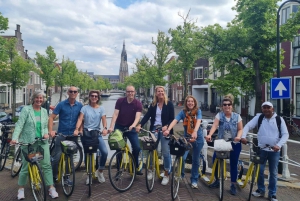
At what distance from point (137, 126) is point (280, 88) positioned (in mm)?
4048

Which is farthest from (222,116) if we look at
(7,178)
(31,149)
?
(7,178)

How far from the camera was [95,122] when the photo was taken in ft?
14.9

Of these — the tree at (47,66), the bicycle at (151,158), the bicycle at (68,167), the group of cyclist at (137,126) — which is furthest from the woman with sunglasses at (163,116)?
the tree at (47,66)

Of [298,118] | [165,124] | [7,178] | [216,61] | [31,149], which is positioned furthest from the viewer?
[298,118]

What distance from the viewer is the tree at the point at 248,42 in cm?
953

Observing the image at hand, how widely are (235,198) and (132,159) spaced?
1.82 m

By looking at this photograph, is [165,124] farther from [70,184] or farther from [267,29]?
[267,29]

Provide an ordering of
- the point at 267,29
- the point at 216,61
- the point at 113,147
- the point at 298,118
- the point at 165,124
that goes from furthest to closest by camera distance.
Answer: the point at 298,118
the point at 216,61
the point at 267,29
the point at 165,124
the point at 113,147

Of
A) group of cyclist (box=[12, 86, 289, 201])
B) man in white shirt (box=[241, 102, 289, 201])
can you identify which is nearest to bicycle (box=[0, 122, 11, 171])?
group of cyclist (box=[12, 86, 289, 201])

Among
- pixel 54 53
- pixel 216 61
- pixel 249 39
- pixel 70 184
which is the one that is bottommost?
pixel 70 184

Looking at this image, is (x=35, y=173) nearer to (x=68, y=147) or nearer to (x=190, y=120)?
(x=68, y=147)

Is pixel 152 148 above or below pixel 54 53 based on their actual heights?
below

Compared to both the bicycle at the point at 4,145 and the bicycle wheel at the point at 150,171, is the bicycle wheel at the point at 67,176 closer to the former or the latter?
the bicycle wheel at the point at 150,171

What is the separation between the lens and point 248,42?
31.9 ft
